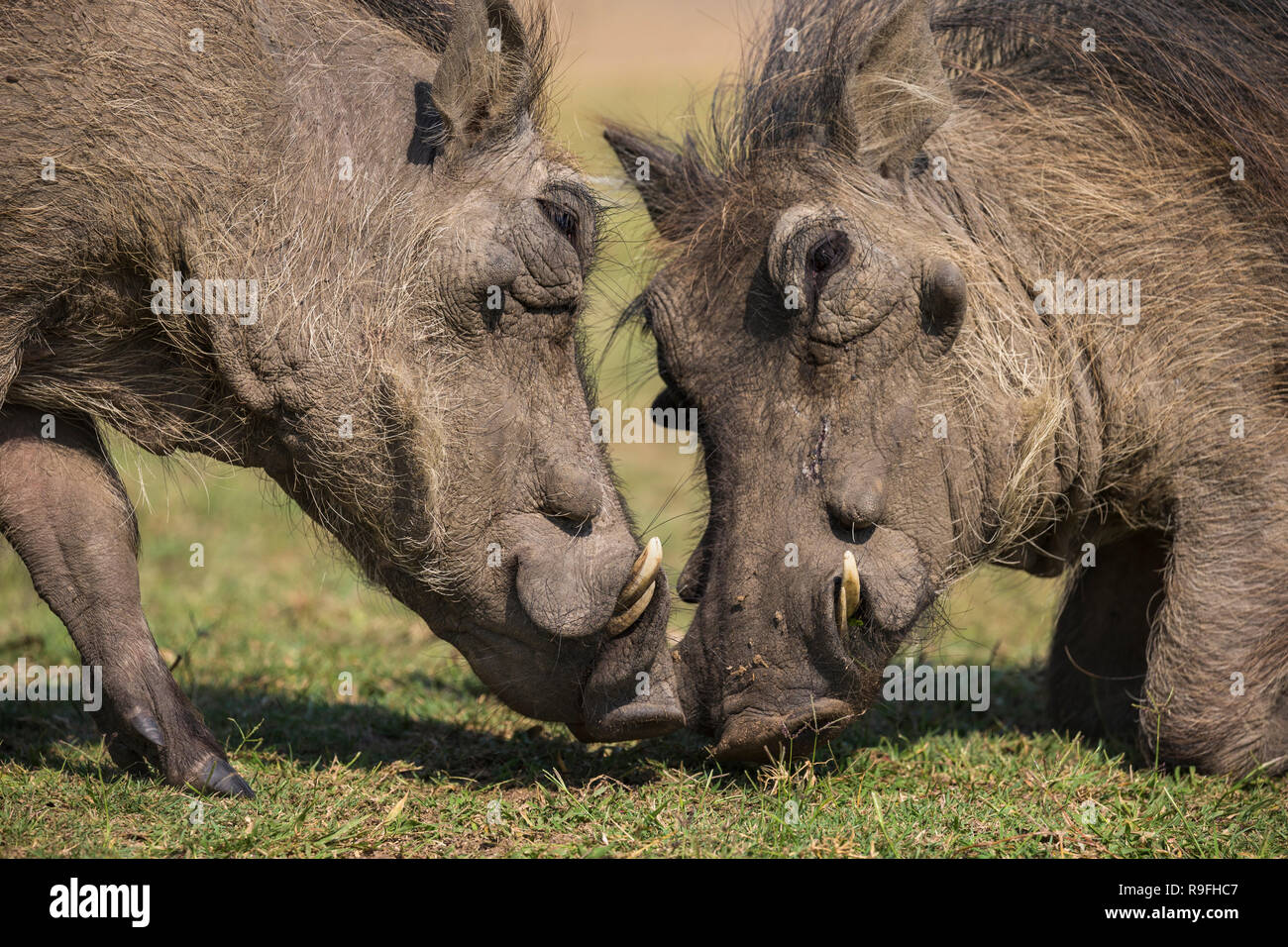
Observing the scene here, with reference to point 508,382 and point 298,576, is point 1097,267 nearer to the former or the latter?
point 508,382

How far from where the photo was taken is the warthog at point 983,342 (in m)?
3.69

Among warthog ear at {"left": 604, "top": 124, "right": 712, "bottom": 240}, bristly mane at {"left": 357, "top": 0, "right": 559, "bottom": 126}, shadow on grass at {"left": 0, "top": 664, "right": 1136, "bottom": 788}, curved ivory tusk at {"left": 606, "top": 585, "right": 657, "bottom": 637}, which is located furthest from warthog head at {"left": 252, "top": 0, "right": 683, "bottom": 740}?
warthog ear at {"left": 604, "top": 124, "right": 712, "bottom": 240}

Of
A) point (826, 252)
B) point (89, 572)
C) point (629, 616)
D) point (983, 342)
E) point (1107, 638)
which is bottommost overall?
point (1107, 638)

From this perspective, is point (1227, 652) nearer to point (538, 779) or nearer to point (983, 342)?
point (983, 342)

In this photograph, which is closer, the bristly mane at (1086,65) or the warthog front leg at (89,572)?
the warthog front leg at (89,572)

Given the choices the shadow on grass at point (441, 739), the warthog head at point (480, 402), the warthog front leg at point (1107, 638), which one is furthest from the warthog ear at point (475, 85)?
the warthog front leg at point (1107, 638)

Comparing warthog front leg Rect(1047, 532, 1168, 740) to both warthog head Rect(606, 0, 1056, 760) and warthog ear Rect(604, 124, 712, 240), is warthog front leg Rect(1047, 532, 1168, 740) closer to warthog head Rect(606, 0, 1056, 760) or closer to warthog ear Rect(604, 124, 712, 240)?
warthog head Rect(606, 0, 1056, 760)

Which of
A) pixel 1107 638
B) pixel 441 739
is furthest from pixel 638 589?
pixel 1107 638

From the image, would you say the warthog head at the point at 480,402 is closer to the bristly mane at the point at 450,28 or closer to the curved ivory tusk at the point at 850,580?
the bristly mane at the point at 450,28

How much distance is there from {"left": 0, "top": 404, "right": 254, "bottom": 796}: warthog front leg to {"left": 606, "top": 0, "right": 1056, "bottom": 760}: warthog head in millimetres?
1407

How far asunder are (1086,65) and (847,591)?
1.83 m

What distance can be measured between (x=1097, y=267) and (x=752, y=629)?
1477mm

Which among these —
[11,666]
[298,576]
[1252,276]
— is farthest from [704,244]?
[298,576]

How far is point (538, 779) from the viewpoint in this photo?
3824mm
